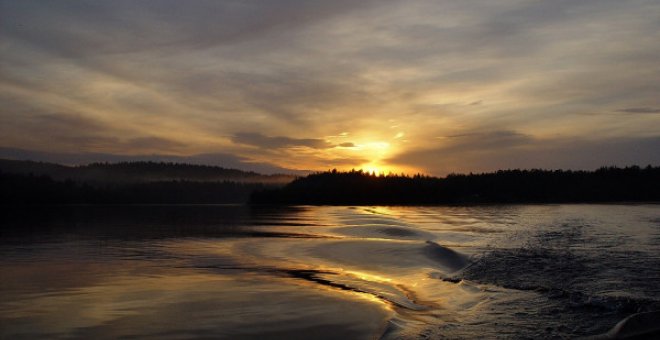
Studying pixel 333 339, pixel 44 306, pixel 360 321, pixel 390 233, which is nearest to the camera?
pixel 333 339

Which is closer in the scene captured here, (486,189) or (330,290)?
(330,290)

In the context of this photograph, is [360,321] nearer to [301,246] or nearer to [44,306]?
[44,306]

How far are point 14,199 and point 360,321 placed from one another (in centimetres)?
17661

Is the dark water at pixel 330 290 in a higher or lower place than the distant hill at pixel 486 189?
lower

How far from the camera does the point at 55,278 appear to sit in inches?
643

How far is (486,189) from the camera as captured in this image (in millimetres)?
149875

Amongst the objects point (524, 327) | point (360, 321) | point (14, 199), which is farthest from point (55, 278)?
point (14, 199)

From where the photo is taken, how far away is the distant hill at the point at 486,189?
13375cm

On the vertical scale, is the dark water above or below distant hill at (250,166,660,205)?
below

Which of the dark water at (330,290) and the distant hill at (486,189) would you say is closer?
the dark water at (330,290)

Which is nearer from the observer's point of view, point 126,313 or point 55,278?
point 126,313

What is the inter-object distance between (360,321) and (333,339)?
167 cm

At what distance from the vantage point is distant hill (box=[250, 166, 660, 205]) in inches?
5266

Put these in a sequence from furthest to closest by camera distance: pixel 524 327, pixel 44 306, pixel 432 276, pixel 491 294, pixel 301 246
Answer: pixel 301 246 → pixel 432 276 → pixel 491 294 → pixel 44 306 → pixel 524 327
